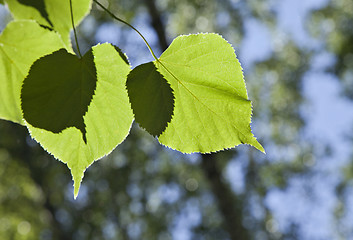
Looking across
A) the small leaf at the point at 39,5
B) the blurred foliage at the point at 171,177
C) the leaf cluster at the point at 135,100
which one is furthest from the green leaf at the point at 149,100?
the blurred foliage at the point at 171,177

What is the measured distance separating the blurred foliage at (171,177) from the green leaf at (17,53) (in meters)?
9.47

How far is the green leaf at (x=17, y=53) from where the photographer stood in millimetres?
509

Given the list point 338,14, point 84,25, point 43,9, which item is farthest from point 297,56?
point 43,9

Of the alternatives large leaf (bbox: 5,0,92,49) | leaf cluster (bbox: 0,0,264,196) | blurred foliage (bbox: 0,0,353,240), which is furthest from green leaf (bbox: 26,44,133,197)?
blurred foliage (bbox: 0,0,353,240)

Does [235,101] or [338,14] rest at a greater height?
[235,101]

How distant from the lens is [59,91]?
0.46m

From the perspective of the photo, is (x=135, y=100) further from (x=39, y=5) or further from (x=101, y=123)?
(x=39, y=5)

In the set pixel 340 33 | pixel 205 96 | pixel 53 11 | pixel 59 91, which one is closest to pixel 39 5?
pixel 53 11

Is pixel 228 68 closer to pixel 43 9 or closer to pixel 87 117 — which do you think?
pixel 87 117

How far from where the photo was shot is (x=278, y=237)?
36.7 feet

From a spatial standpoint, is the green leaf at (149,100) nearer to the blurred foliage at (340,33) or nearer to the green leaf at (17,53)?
the green leaf at (17,53)

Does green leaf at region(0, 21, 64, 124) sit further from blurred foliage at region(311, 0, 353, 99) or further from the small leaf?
blurred foliage at region(311, 0, 353, 99)

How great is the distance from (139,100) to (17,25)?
0.22 metres

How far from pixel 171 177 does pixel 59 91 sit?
36.9 ft
